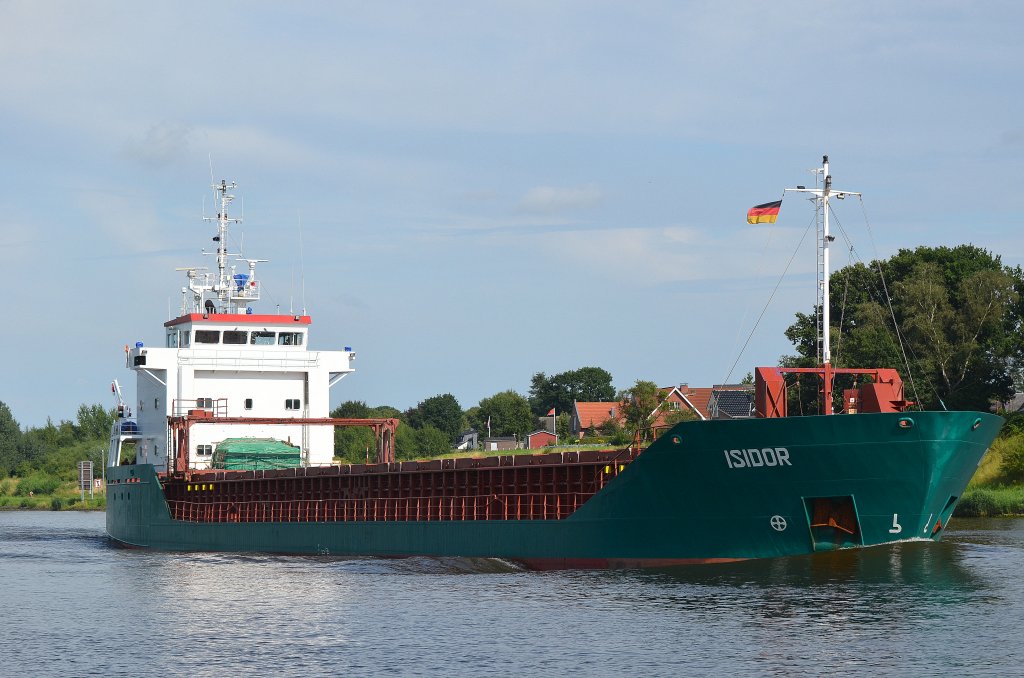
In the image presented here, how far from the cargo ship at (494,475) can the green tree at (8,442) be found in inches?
2653

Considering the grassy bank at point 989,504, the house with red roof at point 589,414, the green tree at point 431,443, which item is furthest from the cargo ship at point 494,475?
the house with red roof at point 589,414

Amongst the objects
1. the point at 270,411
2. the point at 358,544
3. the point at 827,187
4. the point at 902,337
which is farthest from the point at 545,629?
the point at 902,337

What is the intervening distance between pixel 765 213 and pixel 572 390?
10877 centimetres

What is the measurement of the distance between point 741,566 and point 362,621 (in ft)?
27.7

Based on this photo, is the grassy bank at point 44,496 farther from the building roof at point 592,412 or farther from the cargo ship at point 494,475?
the cargo ship at point 494,475

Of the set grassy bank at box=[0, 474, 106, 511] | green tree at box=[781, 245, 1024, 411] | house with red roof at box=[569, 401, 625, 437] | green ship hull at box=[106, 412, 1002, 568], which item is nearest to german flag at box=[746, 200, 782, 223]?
green ship hull at box=[106, 412, 1002, 568]

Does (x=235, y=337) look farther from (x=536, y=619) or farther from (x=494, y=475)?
(x=536, y=619)

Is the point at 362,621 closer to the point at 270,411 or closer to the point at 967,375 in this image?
the point at 270,411

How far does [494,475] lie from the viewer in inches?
1276

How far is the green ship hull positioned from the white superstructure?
15.8 m

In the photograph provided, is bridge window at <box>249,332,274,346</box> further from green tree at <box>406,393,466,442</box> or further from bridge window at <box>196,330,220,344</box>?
green tree at <box>406,393,466,442</box>

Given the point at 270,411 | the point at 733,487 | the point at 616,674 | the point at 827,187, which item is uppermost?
the point at 827,187

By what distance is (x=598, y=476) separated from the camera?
2969 cm

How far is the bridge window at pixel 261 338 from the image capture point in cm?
4444
